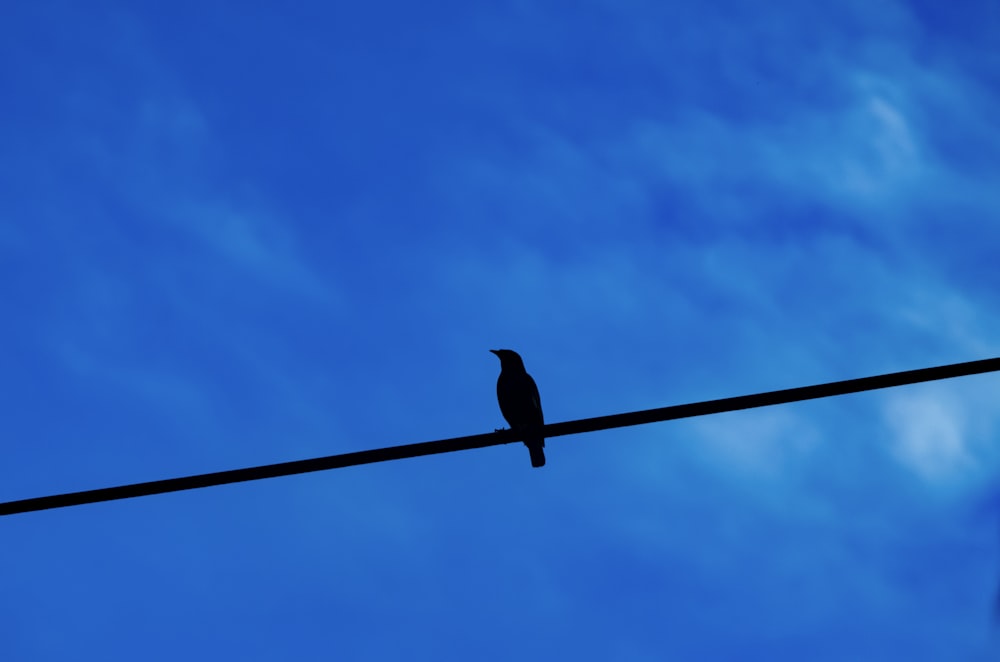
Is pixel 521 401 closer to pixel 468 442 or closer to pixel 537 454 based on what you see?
pixel 537 454

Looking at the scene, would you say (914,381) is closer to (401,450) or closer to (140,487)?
(401,450)

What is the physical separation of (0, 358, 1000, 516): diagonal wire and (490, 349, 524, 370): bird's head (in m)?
5.82

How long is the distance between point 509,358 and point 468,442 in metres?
6.00

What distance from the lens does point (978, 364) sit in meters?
5.16

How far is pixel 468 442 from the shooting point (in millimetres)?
5734

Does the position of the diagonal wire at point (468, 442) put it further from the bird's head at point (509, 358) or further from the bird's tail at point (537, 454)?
the bird's head at point (509, 358)

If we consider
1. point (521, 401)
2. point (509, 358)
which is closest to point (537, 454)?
point (521, 401)

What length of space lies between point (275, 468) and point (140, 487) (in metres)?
0.65

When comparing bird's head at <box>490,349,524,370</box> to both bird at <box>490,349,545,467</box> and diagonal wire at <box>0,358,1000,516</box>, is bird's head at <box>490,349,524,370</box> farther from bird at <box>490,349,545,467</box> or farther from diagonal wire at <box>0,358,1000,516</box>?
diagonal wire at <box>0,358,1000,516</box>

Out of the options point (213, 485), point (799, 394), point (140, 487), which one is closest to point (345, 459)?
point (213, 485)

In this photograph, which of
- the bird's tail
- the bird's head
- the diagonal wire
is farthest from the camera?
the bird's head

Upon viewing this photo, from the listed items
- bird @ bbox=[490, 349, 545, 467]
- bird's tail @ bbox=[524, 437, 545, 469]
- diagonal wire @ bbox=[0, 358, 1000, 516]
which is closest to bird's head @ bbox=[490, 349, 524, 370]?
bird @ bbox=[490, 349, 545, 467]

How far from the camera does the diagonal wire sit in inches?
204

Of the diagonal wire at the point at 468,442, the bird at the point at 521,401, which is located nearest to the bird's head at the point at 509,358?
the bird at the point at 521,401
